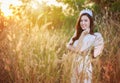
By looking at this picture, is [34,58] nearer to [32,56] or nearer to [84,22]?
[32,56]

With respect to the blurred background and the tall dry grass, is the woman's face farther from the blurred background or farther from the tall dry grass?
the tall dry grass

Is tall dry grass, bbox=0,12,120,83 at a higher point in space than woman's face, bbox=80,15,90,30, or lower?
lower

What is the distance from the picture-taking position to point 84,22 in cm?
405

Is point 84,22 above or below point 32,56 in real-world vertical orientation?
above

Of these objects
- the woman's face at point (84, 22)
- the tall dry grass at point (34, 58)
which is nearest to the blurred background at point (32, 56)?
the tall dry grass at point (34, 58)

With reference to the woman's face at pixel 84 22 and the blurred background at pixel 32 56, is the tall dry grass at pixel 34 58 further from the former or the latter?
the woman's face at pixel 84 22

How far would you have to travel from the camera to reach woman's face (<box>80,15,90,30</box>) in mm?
4023

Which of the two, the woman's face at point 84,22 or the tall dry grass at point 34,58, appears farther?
the woman's face at point 84,22

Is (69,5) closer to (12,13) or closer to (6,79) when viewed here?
(12,13)

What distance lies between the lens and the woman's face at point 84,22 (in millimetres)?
4023

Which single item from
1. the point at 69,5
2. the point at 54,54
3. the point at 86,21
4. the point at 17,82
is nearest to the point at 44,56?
the point at 54,54

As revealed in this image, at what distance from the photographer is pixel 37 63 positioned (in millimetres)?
2938

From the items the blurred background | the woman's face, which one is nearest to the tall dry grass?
the blurred background

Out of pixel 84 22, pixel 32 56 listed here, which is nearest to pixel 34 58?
pixel 32 56
